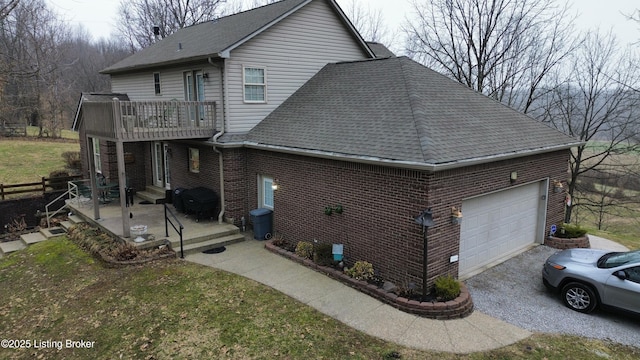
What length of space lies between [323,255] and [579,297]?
5680 mm

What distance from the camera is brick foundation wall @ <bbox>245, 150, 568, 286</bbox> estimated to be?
8617 mm

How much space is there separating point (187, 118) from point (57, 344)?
7437 millimetres

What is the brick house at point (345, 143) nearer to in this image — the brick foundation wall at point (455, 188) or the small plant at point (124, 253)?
the brick foundation wall at point (455, 188)

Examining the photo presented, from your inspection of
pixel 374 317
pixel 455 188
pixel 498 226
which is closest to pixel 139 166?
pixel 374 317

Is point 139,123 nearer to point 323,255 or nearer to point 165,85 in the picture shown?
point 165,85

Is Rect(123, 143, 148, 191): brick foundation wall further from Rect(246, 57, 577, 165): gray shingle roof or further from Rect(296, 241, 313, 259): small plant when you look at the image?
Rect(296, 241, 313, 259): small plant

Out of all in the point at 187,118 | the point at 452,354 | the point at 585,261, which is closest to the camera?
the point at 452,354

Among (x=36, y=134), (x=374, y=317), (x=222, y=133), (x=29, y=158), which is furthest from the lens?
(x=36, y=134)

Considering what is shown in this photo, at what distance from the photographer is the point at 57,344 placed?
749 centimetres

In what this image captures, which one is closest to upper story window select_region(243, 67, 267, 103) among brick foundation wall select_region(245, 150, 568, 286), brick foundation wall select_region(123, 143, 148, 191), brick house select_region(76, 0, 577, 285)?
brick house select_region(76, 0, 577, 285)

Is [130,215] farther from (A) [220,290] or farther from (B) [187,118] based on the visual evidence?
(A) [220,290]

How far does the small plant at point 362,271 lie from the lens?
9219 millimetres

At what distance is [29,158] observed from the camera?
27531mm

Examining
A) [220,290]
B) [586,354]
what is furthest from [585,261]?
[220,290]
